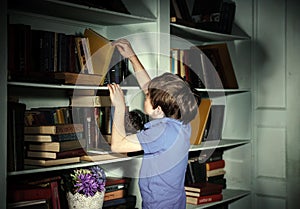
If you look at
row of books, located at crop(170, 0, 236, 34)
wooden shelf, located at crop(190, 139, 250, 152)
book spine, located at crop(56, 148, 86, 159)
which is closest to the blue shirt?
book spine, located at crop(56, 148, 86, 159)

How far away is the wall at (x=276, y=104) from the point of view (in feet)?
11.7

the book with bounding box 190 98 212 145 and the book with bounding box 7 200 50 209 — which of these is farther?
the book with bounding box 190 98 212 145

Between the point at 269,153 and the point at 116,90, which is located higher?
the point at 116,90

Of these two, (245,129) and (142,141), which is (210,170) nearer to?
(245,129)

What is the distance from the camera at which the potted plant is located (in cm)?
244

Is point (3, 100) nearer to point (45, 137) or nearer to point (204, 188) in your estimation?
point (45, 137)

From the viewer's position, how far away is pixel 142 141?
2.49m

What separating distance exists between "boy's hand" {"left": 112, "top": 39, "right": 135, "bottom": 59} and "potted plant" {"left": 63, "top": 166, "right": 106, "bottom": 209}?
651mm

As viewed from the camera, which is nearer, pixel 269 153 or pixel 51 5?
pixel 51 5

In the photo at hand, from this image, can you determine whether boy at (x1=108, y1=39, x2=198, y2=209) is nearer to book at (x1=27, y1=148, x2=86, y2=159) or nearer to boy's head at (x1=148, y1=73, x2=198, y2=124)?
boy's head at (x1=148, y1=73, x2=198, y2=124)

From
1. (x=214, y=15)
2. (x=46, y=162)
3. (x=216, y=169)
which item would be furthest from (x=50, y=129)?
(x=214, y=15)

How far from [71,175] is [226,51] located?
1650 mm

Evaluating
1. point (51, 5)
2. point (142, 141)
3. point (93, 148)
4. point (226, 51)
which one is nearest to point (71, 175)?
point (93, 148)

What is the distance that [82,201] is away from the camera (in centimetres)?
244
